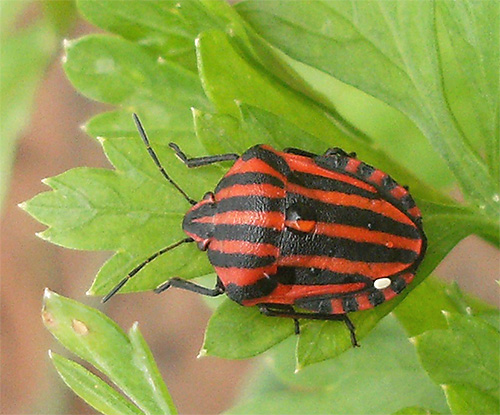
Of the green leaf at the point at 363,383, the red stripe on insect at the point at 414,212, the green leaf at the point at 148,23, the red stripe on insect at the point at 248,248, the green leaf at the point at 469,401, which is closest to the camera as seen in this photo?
the green leaf at the point at 469,401

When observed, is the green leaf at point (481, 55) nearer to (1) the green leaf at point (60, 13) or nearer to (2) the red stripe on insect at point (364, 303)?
(2) the red stripe on insect at point (364, 303)

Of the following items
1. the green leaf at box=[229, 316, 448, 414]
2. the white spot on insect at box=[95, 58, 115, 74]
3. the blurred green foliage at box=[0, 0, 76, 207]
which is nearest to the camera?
the white spot on insect at box=[95, 58, 115, 74]

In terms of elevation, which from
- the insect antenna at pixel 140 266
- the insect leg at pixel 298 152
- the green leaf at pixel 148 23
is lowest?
the insect antenna at pixel 140 266

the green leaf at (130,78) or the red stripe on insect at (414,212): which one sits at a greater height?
the green leaf at (130,78)

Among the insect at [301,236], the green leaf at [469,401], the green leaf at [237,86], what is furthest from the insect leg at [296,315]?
the green leaf at [237,86]

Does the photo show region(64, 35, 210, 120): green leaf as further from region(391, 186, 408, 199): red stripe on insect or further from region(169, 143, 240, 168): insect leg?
region(391, 186, 408, 199): red stripe on insect

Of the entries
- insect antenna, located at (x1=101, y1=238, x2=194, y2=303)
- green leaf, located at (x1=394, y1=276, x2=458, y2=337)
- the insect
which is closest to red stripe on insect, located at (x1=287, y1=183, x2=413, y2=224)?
the insect
